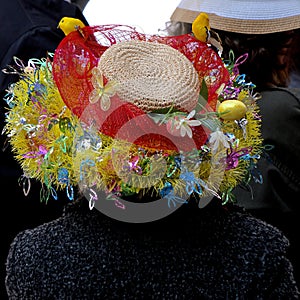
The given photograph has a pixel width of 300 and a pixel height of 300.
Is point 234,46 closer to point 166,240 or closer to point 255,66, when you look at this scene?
point 255,66

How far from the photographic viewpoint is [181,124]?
655 millimetres

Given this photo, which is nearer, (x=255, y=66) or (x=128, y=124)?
(x=128, y=124)

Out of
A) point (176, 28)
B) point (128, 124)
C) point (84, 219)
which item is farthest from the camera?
point (176, 28)

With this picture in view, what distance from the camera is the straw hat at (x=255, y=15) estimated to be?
110 centimetres

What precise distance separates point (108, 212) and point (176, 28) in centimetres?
68

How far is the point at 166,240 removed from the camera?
76 centimetres

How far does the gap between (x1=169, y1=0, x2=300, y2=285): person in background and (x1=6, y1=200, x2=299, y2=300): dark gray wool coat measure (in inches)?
11.4

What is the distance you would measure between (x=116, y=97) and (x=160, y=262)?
0.89 feet

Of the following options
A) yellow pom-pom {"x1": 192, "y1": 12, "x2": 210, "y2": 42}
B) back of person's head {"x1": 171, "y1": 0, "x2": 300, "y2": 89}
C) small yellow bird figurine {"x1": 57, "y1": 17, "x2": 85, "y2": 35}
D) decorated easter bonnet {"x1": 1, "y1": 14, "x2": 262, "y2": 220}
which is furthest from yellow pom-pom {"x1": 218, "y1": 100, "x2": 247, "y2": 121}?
back of person's head {"x1": 171, "y1": 0, "x2": 300, "y2": 89}

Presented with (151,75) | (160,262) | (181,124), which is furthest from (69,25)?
(160,262)

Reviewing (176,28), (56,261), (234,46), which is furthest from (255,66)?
(56,261)

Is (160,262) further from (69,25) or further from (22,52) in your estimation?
(22,52)

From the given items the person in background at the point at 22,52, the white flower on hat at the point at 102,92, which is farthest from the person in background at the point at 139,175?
the person in background at the point at 22,52

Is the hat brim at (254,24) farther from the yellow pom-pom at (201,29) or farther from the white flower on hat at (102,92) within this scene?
the white flower on hat at (102,92)
